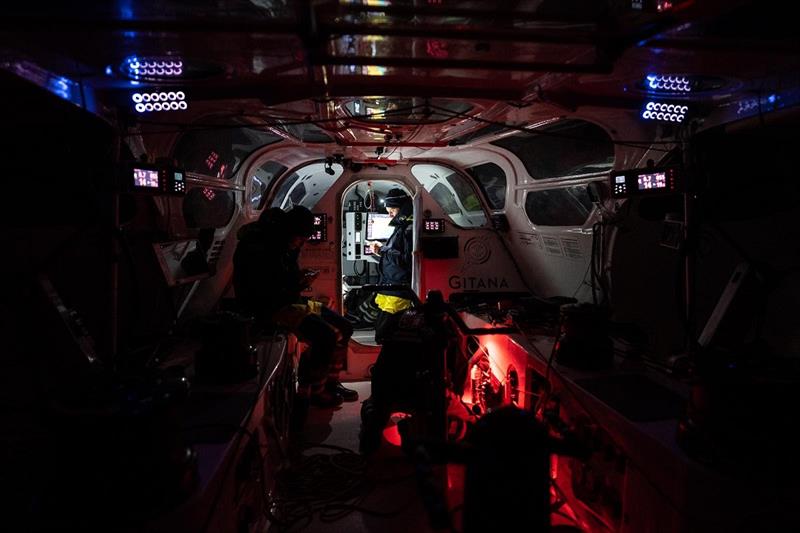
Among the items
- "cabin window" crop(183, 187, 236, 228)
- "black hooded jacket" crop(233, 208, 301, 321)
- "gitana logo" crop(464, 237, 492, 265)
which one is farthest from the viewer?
"gitana logo" crop(464, 237, 492, 265)

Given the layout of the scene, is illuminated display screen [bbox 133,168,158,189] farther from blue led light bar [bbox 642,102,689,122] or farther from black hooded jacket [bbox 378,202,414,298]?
black hooded jacket [bbox 378,202,414,298]

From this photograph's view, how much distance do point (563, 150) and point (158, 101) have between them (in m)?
4.48

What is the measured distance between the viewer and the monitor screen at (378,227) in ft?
30.3

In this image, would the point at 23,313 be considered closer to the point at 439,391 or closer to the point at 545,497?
the point at 439,391

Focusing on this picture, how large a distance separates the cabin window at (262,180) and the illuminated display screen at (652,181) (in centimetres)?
478

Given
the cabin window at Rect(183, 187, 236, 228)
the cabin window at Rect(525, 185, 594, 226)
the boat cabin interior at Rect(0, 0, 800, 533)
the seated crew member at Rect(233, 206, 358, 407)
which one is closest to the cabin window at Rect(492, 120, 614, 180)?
the boat cabin interior at Rect(0, 0, 800, 533)

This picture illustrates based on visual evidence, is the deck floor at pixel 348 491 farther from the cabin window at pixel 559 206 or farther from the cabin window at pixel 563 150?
the cabin window at pixel 563 150

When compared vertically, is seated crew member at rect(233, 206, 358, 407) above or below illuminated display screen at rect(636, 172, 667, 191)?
below

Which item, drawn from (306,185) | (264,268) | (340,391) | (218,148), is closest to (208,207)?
(218,148)

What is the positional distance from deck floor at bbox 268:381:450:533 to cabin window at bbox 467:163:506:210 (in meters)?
3.92

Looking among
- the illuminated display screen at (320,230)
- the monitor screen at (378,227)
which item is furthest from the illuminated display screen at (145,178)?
the monitor screen at (378,227)

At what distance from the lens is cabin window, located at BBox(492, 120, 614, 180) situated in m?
5.01

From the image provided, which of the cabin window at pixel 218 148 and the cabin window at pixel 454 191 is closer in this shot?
the cabin window at pixel 218 148

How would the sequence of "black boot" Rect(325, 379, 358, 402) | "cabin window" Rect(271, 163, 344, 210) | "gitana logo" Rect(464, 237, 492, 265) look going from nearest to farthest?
1. "black boot" Rect(325, 379, 358, 402)
2. "gitana logo" Rect(464, 237, 492, 265)
3. "cabin window" Rect(271, 163, 344, 210)
